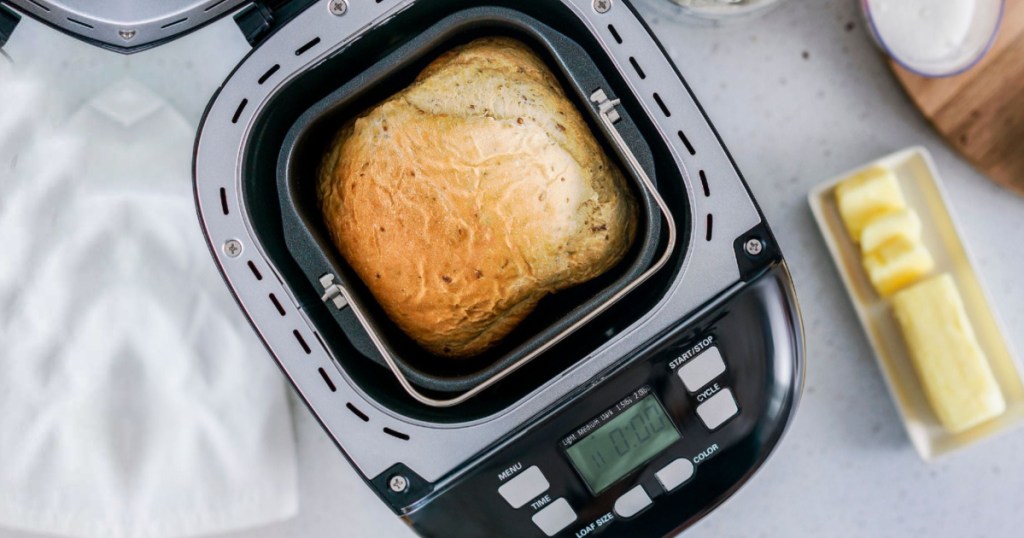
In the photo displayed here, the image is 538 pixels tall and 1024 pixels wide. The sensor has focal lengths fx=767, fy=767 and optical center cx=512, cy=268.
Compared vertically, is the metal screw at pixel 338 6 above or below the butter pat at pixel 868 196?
above

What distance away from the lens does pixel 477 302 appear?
803 mm

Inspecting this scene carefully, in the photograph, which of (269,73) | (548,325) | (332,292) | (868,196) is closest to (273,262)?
(332,292)

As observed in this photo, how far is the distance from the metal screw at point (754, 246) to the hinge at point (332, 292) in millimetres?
410

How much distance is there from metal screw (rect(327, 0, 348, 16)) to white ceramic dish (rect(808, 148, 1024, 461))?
2.30 feet

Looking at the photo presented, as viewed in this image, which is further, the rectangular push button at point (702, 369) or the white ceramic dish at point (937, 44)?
the white ceramic dish at point (937, 44)

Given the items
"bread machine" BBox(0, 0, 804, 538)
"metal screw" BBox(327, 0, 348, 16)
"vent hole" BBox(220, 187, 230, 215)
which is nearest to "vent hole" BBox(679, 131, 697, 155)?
"bread machine" BBox(0, 0, 804, 538)

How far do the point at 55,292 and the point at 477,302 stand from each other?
668 mm

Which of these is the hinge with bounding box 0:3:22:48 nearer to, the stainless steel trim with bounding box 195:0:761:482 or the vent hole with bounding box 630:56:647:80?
the stainless steel trim with bounding box 195:0:761:482

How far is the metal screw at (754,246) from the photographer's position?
2.49 feet

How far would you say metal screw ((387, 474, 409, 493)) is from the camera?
79cm

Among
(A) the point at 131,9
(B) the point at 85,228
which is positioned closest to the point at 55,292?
(B) the point at 85,228

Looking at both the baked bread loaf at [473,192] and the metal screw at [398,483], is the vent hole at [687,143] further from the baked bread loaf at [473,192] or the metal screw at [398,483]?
the metal screw at [398,483]

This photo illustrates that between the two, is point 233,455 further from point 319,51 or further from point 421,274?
point 319,51

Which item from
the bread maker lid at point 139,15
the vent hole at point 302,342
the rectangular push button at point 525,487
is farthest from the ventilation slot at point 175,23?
the rectangular push button at point 525,487
